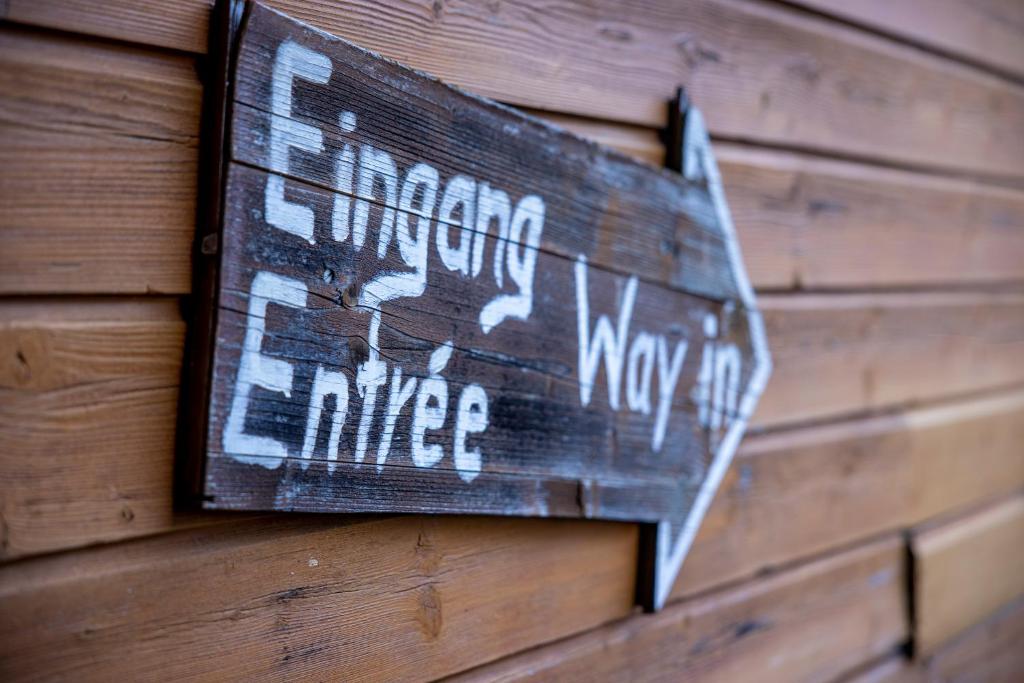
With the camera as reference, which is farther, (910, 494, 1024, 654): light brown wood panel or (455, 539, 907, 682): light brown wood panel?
(910, 494, 1024, 654): light brown wood panel

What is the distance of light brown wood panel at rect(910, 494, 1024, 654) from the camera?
89.5 inches

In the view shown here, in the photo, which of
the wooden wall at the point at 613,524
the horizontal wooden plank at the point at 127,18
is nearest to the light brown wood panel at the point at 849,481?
the wooden wall at the point at 613,524

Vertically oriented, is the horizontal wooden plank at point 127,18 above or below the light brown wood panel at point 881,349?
above

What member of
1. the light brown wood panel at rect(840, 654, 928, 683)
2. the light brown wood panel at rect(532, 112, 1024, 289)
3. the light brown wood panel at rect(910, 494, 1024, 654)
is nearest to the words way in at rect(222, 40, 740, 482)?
the light brown wood panel at rect(532, 112, 1024, 289)

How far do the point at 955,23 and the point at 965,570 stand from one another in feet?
4.68

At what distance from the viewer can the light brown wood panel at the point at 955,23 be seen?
1.94m

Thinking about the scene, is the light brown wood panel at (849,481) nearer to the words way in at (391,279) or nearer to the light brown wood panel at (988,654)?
the light brown wood panel at (988,654)

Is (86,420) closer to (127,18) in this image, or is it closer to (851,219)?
(127,18)

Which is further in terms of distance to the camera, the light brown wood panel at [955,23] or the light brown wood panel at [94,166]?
the light brown wood panel at [955,23]

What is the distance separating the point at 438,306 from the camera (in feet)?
3.55

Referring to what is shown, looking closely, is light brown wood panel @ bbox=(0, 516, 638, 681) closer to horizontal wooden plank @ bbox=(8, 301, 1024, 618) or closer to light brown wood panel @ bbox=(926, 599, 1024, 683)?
horizontal wooden plank @ bbox=(8, 301, 1024, 618)

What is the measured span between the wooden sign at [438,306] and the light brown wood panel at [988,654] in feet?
4.40

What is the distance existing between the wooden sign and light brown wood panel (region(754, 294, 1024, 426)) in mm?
335

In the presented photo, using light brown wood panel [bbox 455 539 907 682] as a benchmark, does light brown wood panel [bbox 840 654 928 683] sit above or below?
below
